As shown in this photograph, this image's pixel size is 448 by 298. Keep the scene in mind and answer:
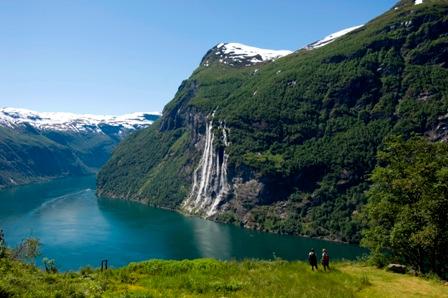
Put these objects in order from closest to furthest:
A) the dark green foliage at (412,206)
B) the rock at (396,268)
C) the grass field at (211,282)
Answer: the grass field at (211,282) → the rock at (396,268) → the dark green foliage at (412,206)

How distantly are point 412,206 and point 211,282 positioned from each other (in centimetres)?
2029

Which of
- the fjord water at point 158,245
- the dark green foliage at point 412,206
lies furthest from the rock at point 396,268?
the fjord water at point 158,245

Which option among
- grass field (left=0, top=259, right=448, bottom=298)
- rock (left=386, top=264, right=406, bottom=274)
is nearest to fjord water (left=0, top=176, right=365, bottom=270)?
grass field (left=0, top=259, right=448, bottom=298)

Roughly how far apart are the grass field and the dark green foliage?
5.59 meters

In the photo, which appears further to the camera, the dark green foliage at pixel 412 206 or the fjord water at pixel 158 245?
the fjord water at pixel 158 245

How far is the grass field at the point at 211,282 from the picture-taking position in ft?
74.5

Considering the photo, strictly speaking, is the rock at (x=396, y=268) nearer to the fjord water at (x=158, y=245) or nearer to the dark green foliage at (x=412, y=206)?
the dark green foliage at (x=412, y=206)

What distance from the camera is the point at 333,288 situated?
2594 centimetres

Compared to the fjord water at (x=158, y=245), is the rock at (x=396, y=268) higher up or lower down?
higher up

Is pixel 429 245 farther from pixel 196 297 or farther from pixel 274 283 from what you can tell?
pixel 196 297

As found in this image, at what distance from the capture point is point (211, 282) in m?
26.2

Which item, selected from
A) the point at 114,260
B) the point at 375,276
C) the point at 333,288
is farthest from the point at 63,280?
the point at 114,260

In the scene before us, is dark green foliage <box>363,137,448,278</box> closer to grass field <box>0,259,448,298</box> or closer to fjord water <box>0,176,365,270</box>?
grass field <box>0,259,448,298</box>

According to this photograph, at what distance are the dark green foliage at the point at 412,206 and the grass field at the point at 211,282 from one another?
5595 millimetres
